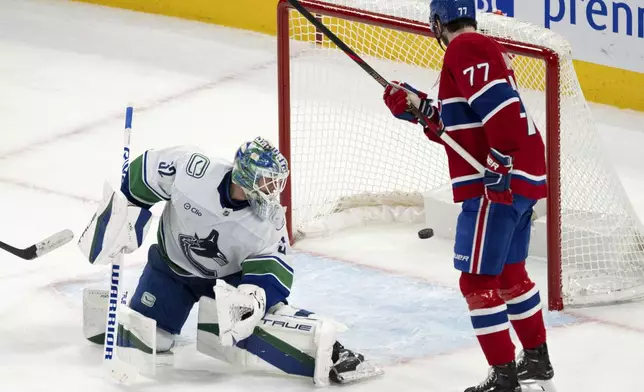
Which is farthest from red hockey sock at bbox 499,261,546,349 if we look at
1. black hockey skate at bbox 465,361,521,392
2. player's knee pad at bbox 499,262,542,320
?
black hockey skate at bbox 465,361,521,392

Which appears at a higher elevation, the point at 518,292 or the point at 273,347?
the point at 518,292

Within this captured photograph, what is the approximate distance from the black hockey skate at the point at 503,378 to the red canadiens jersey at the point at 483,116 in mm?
483

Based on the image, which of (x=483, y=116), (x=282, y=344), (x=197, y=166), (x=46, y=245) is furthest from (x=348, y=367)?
(x=46, y=245)

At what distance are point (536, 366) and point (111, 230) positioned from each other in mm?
1285

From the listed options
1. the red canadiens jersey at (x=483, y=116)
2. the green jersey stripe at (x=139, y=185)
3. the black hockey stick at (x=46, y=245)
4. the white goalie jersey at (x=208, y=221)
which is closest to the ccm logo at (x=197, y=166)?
the white goalie jersey at (x=208, y=221)

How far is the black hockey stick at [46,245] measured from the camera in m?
4.76

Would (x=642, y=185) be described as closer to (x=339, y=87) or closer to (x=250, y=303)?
(x=339, y=87)

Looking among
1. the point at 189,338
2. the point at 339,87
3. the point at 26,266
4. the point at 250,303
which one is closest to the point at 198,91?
the point at 339,87

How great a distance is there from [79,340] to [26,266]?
75cm

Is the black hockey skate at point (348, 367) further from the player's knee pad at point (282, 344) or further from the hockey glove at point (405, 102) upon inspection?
the hockey glove at point (405, 102)

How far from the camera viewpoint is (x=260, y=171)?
420 cm

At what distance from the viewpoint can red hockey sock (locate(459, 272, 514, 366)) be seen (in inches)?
160

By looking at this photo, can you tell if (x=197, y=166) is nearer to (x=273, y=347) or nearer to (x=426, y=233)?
(x=273, y=347)

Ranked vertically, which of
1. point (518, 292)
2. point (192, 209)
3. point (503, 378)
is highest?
point (192, 209)
